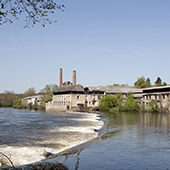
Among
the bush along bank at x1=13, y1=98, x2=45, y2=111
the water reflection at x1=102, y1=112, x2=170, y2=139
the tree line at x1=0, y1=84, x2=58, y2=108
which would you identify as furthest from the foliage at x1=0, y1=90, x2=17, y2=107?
the water reflection at x1=102, y1=112, x2=170, y2=139

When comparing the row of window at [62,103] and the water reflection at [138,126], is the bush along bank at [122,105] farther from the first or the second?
the water reflection at [138,126]

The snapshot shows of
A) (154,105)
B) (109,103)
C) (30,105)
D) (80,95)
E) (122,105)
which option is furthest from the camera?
(30,105)

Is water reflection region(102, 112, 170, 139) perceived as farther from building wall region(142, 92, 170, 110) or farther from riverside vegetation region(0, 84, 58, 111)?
riverside vegetation region(0, 84, 58, 111)

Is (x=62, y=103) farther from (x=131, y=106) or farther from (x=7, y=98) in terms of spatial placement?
(x=7, y=98)

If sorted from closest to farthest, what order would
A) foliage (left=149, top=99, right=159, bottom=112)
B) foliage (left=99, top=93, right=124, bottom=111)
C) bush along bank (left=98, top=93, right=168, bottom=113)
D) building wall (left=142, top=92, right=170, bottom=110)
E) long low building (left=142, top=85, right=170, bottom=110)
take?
foliage (left=149, top=99, right=159, bottom=112), building wall (left=142, top=92, right=170, bottom=110), long low building (left=142, top=85, right=170, bottom=110), bush along bank (left=98, top=93, right=168, bottom=113), foliage (left=99, top=93, right=124, bottom=111)

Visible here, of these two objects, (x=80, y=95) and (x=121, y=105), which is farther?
(x=80, y=95)

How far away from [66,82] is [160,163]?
97068mm

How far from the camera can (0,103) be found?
5807 inches

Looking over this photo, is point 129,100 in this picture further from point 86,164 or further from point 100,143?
point 86,164

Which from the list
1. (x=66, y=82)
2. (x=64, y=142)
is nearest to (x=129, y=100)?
(x=66, y=82)

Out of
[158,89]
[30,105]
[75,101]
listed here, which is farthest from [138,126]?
[30,105]

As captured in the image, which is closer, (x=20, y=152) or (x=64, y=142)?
(x=20, y=152)

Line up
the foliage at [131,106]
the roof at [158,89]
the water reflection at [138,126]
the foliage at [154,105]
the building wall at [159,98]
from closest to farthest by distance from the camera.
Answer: the water reflection at [138,126]
the foliage at [154,105]
the building wall at [159,98]
the roof at [158,89]
the foliage at [131,106]

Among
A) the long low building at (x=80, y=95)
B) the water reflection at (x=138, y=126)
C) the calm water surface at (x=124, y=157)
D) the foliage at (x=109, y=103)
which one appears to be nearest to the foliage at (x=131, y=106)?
the foliage at (x=109, y=103)
